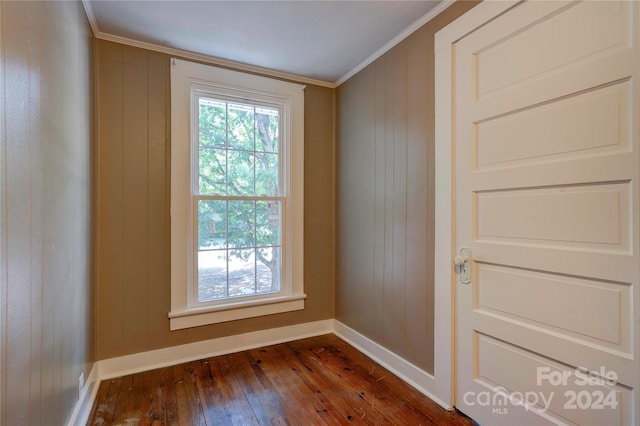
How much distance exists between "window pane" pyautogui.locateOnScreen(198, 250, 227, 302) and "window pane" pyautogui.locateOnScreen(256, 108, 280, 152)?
1.02 meters

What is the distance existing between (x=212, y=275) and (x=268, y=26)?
197cm

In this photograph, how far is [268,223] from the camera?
2.88 meters

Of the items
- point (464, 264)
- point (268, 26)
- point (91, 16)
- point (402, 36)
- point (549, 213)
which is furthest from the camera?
point (402, 36)

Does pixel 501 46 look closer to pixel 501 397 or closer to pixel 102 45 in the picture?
pixel 501 397

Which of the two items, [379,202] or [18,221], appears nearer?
[18,221]

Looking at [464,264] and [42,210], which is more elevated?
[42,210]

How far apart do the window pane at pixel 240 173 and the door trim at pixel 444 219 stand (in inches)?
62.7

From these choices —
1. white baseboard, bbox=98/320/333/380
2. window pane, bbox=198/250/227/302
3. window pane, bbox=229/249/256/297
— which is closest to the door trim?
white baseboard, bbox=98/320/333/380

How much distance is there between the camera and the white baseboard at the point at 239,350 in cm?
200

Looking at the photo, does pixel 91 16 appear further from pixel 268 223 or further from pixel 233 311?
pixel 233 311

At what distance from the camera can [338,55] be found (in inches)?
100

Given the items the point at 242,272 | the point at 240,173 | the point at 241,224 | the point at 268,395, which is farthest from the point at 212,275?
the point at 268,395

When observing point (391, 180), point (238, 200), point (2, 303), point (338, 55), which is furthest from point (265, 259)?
point (2, 303)

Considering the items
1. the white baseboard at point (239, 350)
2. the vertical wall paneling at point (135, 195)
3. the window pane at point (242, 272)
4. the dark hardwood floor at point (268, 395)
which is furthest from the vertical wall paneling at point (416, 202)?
the vertical wall paneling at point (135, 195)
